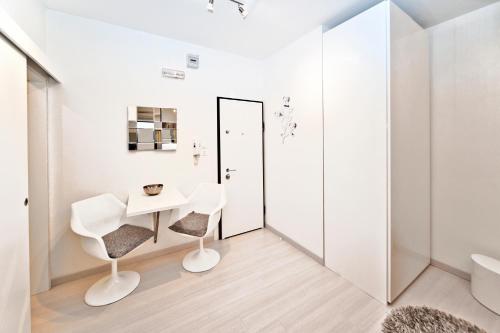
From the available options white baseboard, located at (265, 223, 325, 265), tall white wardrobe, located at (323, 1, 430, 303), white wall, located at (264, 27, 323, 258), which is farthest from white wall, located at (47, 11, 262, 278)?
tall white wardrobe, located at (323, 1, 430, 303)

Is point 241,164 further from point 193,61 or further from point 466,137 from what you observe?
point 466,137

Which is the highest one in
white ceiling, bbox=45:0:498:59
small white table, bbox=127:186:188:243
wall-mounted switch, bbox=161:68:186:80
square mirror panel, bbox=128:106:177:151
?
white ceiling, bbox=45:0:498:59

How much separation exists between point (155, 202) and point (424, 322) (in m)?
2.55

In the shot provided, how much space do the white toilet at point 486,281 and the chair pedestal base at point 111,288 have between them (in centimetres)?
320

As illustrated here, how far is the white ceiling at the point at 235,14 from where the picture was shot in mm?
1927

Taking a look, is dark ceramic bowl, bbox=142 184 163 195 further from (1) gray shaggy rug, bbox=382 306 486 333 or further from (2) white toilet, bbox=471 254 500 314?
(2) white toilet, bbox=471 254 500 314

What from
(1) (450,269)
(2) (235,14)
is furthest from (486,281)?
(2) (235,14)

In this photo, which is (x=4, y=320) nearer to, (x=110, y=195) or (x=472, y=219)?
(x=110, y=195)

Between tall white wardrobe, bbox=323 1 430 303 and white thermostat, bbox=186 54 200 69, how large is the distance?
1628 mm

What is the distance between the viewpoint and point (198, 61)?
9.04 ft

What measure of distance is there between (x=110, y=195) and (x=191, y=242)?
1184mm

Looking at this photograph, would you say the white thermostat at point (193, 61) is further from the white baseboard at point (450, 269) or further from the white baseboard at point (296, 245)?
the white baseboard at point (450, 269)

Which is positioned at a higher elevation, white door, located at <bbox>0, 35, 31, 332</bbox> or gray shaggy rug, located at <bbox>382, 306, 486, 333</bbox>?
white door, located at <bbox>0, 35, 31, 332</bbox>

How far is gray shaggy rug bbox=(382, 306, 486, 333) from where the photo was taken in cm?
152
